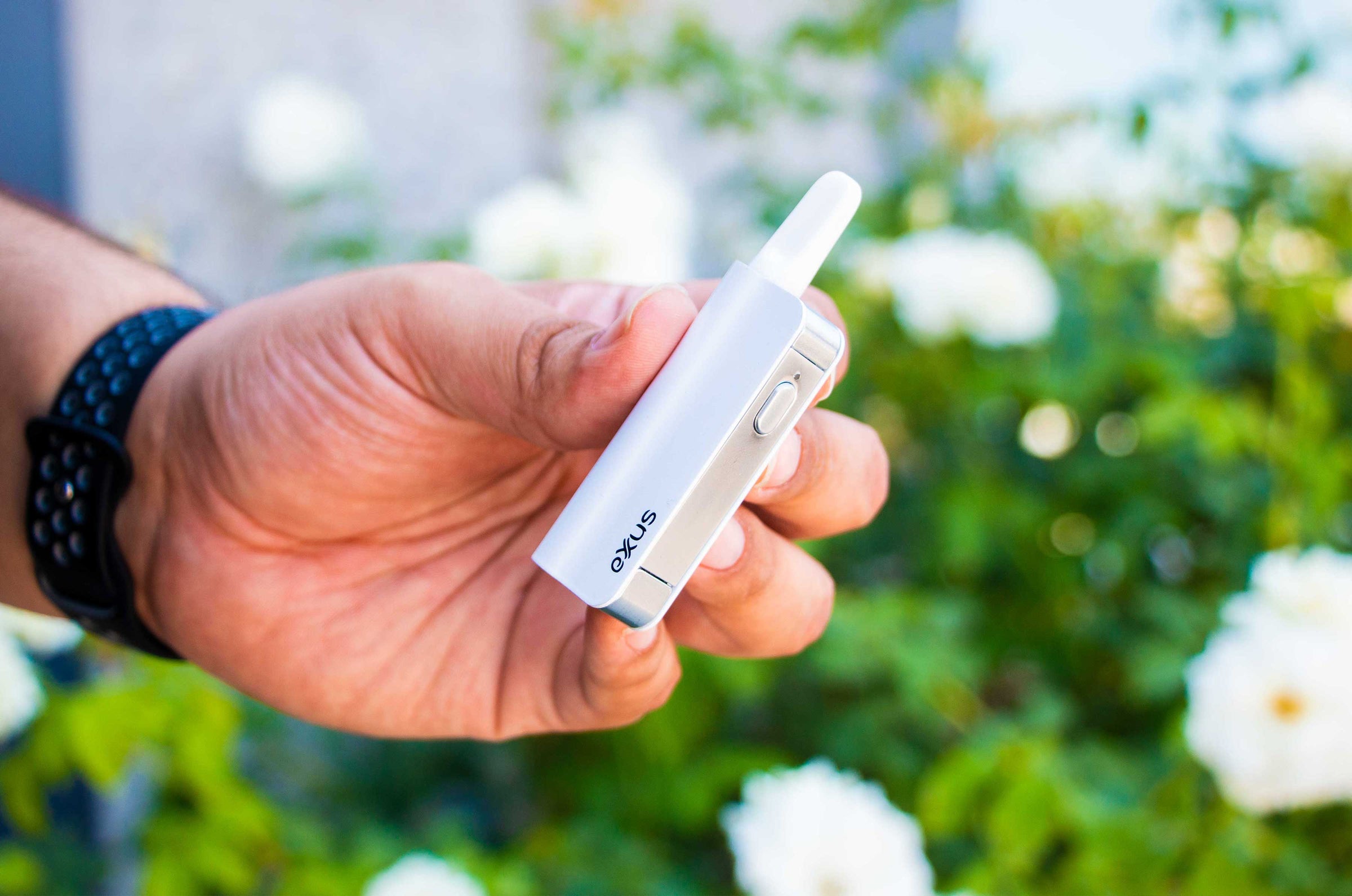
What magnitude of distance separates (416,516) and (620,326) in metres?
0.36

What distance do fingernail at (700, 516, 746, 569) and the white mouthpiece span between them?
5.7 inches

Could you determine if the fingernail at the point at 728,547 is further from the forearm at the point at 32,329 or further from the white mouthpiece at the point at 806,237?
the forearm at the point at 32,329

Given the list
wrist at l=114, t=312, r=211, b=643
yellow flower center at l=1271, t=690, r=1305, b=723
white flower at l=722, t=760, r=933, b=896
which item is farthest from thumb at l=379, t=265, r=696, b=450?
yellow flower center at l=1271, t=690, r=1305, b=723

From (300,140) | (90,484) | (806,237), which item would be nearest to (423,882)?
(90,484)

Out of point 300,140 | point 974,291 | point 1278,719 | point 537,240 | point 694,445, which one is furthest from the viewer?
point 300,140

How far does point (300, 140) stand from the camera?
181 cm

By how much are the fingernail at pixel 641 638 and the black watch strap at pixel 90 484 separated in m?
0.42

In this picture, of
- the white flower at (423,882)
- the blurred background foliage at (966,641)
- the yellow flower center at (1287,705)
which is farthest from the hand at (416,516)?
the yellow flower center at (1287,705)

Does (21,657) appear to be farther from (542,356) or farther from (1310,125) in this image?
(1310,125)

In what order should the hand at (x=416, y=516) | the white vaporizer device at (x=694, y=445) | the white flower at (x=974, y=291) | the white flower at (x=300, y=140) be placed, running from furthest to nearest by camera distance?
the white flower at (x=300, y=140), the white flower at (x=974, y=291), the hand at (x=416, y=516), the white vaporizer device at (x=694, y=445)

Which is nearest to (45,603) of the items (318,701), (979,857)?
(318,701)

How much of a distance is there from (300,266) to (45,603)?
128cm

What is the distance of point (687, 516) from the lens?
0.52 m

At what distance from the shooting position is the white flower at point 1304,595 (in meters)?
0.95
